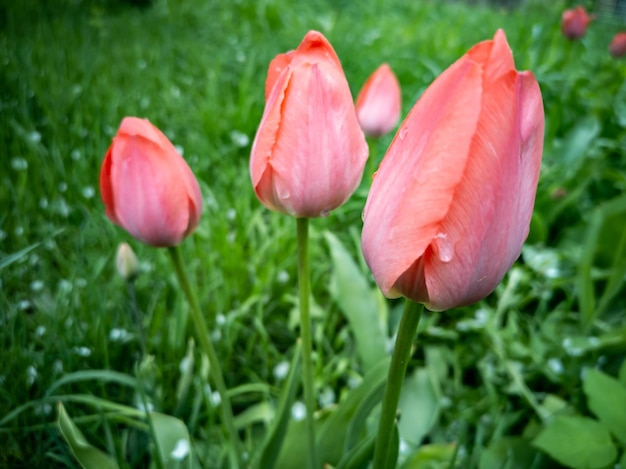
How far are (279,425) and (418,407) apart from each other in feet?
1.17

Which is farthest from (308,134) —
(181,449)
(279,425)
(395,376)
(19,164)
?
(19,164)

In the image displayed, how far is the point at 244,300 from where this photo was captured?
1.20 meters

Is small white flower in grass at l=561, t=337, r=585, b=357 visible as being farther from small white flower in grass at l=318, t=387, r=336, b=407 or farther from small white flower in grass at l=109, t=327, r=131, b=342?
small white flower in grass at l=109, t=327, r=131, b=342

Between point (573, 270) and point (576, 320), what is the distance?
5.5 inches

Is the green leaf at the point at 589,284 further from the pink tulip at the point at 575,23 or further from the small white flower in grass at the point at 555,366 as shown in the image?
the pink tulip at the point at 575,23

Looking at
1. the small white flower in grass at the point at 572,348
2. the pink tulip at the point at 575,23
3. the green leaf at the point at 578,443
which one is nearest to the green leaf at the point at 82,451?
the green leaf at the point at 578,443

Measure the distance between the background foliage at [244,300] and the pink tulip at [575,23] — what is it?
156 mm

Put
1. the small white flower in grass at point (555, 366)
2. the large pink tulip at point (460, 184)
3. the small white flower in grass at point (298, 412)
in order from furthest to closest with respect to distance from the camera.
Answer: the small white flower in grass at point (555, 366), the small white flower in grass at point (298, 412), the large pink tulip at point (460, 184)

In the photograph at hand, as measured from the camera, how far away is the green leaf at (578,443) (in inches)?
27.4

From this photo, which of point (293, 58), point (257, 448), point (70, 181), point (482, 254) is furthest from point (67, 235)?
point (482, 254)

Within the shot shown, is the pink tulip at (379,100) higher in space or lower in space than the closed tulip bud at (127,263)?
higher

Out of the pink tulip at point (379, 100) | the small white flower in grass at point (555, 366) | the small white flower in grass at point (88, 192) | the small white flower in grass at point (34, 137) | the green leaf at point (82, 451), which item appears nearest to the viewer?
the green leaf at point (82, 451)

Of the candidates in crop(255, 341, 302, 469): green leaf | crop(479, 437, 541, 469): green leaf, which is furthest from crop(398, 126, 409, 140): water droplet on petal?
crop(479, 437, 541, 469): green leaf

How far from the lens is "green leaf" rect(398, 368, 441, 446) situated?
889 mm
